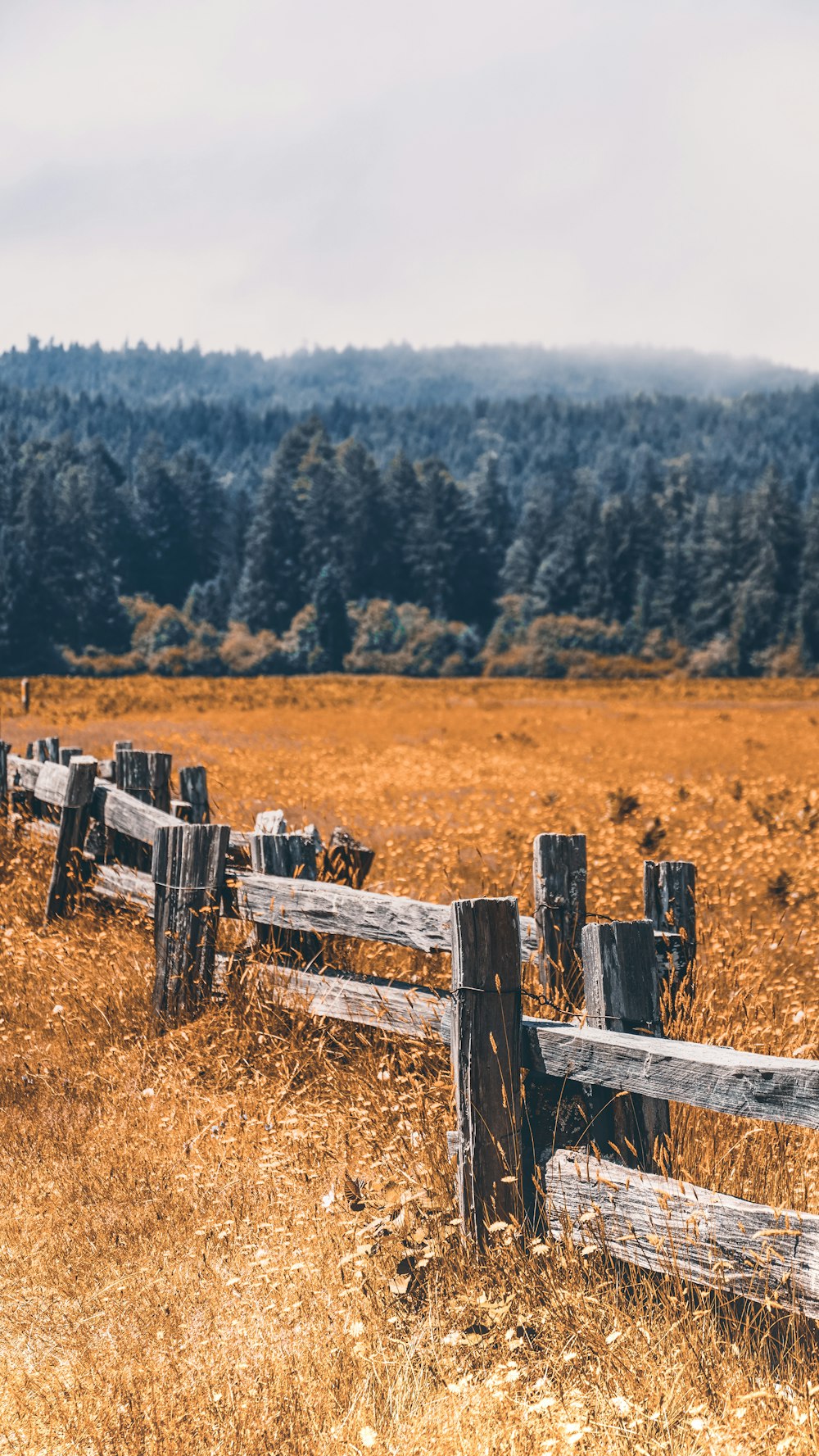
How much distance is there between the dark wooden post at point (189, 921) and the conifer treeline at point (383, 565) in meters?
89.6

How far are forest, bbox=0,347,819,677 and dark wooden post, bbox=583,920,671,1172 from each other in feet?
301

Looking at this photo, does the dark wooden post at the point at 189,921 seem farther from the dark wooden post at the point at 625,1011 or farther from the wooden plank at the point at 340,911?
the dark wooden post at the point at 625,1011

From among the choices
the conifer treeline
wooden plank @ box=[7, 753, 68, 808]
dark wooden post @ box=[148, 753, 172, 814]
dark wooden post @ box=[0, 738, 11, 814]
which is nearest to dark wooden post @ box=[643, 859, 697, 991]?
dark wooden post @ box=[148, 753, 172, 814]

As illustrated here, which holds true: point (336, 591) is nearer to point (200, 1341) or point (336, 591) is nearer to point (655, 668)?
point (655, 668)

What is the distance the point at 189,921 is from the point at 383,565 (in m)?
115

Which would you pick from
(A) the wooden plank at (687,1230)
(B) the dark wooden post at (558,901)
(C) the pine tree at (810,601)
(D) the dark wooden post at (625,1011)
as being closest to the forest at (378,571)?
(C) the pine tree at (810,601)

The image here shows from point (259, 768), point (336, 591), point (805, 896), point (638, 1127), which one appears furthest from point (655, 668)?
point (638, 1127)

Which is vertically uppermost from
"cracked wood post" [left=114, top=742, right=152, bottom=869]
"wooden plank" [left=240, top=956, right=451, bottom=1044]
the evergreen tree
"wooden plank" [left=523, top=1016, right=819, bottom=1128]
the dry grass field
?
"wooden plank" [left=523, top=1016, right=819, bottom=1128]

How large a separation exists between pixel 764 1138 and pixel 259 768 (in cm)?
1662

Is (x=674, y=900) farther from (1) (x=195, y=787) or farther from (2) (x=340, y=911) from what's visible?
(1) (x=195, y=787)

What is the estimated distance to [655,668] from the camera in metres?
96.3

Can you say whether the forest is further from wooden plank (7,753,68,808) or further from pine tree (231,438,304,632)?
wooden plank (7,753,68,808)

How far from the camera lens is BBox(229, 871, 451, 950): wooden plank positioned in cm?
460

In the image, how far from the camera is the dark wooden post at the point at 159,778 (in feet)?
29.0
